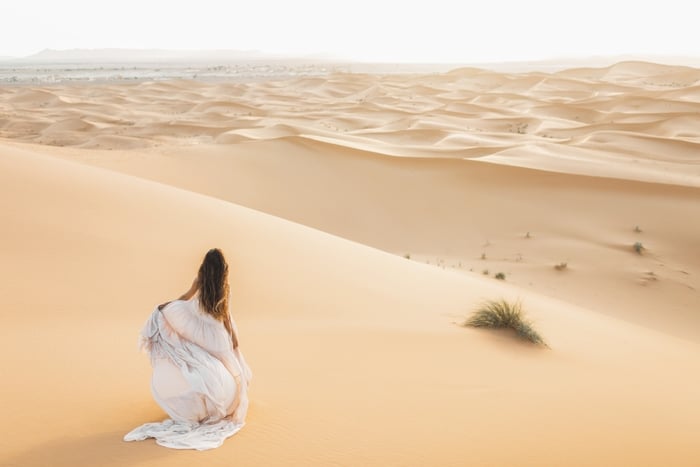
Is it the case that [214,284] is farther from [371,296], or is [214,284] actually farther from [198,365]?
[371,296]

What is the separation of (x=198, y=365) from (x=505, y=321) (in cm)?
308

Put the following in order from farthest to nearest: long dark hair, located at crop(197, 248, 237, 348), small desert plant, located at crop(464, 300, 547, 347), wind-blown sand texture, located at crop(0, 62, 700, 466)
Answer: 1. small desert plant, located at crop(464, 300, 547, 347)
2. wind-blown sand texture, located at crop(0, 62, 700, 466)
3. long dark hair, located at crop(197, 248, 237, 348)

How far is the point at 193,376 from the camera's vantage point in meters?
3.14

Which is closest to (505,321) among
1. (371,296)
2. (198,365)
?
(371,296)

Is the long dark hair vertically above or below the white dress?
above

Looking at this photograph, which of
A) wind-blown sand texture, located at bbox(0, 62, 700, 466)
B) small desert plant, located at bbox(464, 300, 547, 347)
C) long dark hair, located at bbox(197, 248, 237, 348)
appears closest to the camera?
long dark hair, located at bbox(197, 248, 237, 348)

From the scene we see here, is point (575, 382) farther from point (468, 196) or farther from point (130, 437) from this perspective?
point (468, 196)

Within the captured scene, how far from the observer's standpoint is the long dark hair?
10.3 feet

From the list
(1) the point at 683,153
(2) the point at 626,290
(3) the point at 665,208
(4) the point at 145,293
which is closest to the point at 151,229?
(4) the point at 145,293

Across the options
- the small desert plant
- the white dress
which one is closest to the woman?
the white dress

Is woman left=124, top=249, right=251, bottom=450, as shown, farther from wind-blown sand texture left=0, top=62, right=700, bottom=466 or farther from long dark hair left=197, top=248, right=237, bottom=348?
wind-blown sand texture left=0, top=62, right=700, bottom=466

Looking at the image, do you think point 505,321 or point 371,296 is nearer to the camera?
point 505,321

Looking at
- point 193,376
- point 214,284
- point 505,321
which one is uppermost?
point 214,284

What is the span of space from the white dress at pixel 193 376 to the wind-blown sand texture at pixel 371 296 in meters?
0.13
